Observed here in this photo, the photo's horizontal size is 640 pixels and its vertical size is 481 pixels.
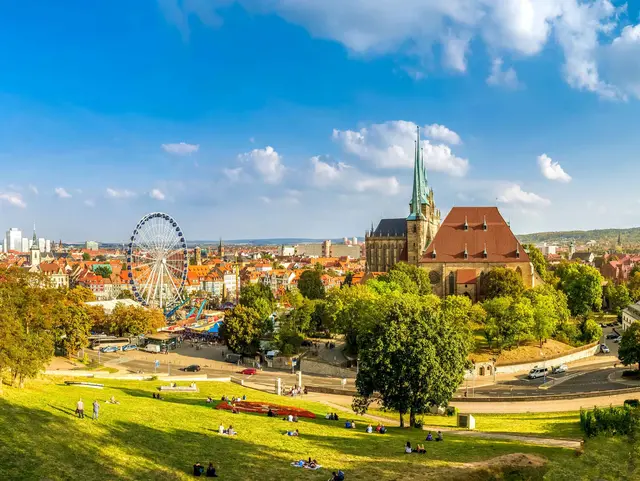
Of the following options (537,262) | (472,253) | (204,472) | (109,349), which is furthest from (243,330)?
(537,262)

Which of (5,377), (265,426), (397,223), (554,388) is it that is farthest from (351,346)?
(397,223)

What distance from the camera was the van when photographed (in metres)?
57.8

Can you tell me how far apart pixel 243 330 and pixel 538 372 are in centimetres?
3256

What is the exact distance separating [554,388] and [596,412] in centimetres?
2158

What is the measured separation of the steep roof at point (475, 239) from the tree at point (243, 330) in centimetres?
3289

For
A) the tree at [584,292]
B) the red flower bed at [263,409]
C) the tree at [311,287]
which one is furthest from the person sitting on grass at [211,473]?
the tree at [584,292]

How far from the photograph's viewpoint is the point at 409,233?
347 feet

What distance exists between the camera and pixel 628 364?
5269 centimetres

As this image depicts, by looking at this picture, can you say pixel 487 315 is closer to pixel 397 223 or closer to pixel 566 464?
pixel 566 464

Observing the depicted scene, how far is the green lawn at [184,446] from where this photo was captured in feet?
75.0

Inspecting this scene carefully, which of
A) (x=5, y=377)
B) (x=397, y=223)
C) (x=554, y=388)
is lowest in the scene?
(x=554, y=388)

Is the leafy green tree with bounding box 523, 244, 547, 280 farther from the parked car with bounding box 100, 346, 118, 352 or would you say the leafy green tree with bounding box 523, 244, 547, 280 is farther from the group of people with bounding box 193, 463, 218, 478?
the group of people with bounding box 193, 463, 218, 478

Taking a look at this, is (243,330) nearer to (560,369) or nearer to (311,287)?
(311,287)

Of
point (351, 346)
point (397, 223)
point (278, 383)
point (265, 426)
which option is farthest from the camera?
point (397, 223)
